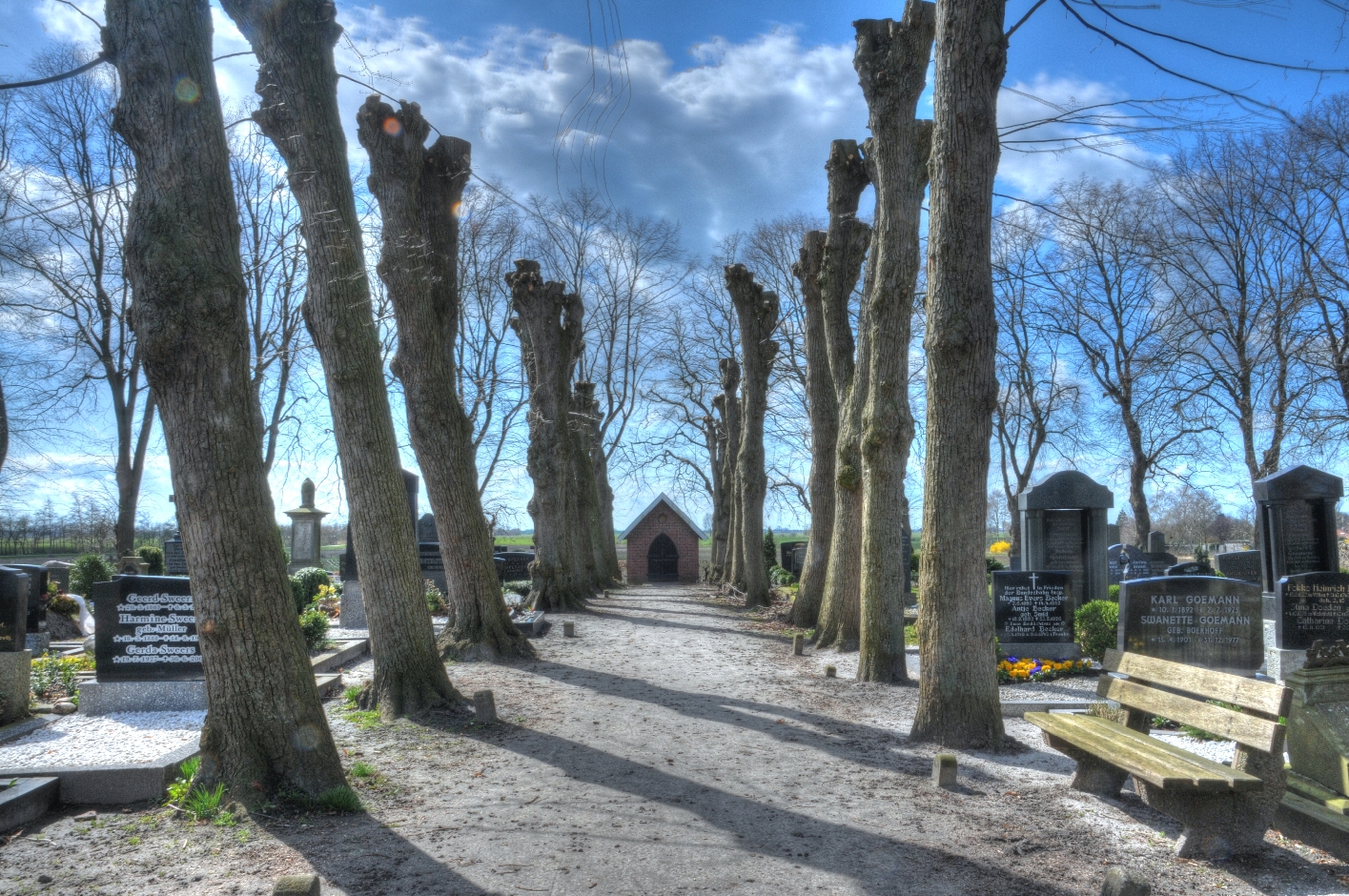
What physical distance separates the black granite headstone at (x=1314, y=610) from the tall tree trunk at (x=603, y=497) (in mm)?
20187

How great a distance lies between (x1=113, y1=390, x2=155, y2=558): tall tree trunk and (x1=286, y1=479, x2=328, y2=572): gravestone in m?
3.54

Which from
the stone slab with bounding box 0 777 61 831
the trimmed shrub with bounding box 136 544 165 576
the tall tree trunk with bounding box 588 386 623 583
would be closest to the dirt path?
the stone slab with bounding box 0 777 61 831

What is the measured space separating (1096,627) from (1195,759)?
7174 mm

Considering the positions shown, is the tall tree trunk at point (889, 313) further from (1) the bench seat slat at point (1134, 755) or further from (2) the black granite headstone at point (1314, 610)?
(2) the black granite headstone at point (1314, 610)

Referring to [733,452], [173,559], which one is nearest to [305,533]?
[173,559]

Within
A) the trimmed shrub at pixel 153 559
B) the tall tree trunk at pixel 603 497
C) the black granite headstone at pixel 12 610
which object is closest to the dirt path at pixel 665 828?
the black granite headstone at pixel 12 610

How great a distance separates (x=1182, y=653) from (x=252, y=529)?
8970mm

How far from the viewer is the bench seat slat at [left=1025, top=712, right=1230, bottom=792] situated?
420 cm

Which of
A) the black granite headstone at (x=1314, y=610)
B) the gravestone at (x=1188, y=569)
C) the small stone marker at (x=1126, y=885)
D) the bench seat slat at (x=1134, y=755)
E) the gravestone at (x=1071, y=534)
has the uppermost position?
the gravestone at (x=1071, y=534)

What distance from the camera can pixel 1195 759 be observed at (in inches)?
187

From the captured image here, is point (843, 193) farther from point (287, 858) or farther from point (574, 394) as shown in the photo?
point (574, 394)

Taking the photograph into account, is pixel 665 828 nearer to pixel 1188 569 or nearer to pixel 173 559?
pixel 1188 569

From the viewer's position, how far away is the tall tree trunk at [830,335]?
44.4 ft

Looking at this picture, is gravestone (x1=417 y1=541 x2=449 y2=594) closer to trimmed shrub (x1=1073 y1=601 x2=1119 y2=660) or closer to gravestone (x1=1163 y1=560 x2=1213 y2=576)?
trimmed shrub (x1=1073 y1=601 x2=1119 y2=660)
